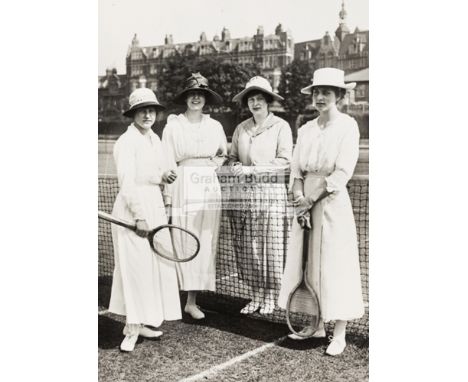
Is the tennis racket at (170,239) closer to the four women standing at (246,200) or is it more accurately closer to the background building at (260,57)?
the four women standing at (246,200)

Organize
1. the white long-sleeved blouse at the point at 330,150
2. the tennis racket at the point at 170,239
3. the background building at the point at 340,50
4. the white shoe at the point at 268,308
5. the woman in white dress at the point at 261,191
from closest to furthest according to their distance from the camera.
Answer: the background building at the point at 340,50 → the white long-sleeved blouse at the point at 330,150 → the woman in white dress at the point at 261,191 → the tennis racket at the point at 170,239 → the white shoe at the point at 268,308

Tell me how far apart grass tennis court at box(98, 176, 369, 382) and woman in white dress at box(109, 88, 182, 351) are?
100 millimetres

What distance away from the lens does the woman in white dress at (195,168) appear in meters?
4.80

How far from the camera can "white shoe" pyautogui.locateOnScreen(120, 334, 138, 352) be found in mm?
4742

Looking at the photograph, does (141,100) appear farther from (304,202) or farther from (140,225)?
(304,202)

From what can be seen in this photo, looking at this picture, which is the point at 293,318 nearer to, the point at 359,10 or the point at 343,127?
the point at 343,127

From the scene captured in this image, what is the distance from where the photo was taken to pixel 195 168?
4.84 metres

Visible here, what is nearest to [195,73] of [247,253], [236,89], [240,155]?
[236,89]

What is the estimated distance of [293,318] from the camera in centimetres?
470

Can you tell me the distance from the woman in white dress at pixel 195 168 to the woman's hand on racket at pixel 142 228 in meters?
0.26

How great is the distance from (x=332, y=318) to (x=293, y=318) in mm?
323

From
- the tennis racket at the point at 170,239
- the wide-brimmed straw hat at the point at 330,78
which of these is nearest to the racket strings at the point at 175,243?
the tennis racket at the point at 170,239

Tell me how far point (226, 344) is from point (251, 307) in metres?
0.38

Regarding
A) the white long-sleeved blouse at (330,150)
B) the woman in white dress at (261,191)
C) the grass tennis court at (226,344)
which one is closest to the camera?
the white long-sleeved blouse at (330,150)
